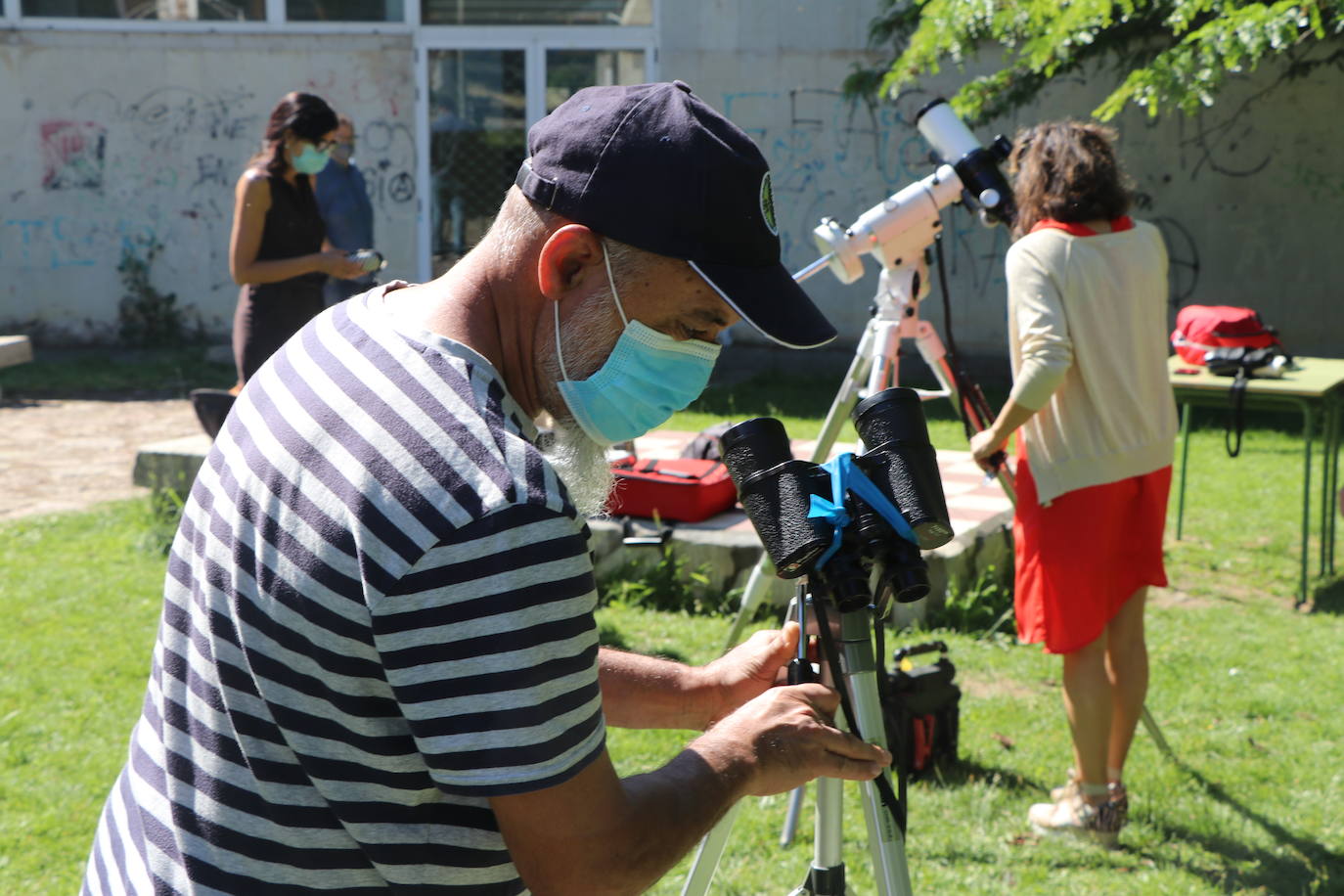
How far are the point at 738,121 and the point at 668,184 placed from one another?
10.6 metres

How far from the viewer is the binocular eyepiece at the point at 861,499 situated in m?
1.66

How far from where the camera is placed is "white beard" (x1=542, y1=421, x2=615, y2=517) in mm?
1550

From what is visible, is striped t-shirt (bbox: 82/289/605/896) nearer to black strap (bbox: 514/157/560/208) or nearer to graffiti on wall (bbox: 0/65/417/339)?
black strap (bbox: 514/157/560/208)

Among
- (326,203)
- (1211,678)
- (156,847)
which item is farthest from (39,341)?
(156,847)

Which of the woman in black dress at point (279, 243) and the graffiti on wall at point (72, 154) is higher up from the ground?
the graffiti on wall at point (72, 154)

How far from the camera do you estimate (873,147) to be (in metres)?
11.4

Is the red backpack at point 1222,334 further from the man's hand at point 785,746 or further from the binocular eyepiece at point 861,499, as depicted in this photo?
the man's hand at point 785,746

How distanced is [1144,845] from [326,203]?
20.0 ft

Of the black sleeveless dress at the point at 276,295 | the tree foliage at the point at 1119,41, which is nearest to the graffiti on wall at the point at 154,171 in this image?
the tree foliage at the point at 1119,41

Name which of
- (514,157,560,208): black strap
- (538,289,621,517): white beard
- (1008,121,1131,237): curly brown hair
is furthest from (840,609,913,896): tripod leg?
(1008,121,1131,237): curly brown hair

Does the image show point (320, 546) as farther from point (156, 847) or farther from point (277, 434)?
point (156, 847)

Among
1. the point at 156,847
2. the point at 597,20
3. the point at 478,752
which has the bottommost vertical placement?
the point at 156,847

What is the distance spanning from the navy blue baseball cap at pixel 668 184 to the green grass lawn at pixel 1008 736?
7.31ft

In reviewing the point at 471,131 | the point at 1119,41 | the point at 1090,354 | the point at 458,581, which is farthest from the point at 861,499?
the point at 471,131
